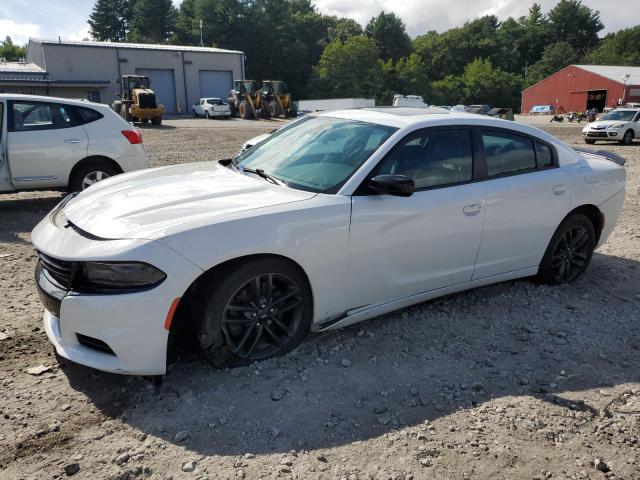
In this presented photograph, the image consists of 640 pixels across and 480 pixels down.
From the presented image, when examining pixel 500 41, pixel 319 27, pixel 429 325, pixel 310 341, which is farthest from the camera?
pixel 500 41

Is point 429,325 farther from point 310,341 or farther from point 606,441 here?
point 606,441

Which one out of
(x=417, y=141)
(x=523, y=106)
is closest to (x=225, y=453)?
(x=417, y=141)

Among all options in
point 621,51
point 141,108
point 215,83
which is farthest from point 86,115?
point 621,51

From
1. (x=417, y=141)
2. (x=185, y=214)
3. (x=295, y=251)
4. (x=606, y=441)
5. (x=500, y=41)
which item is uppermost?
(x=500, y=41)

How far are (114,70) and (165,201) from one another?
4860 cm

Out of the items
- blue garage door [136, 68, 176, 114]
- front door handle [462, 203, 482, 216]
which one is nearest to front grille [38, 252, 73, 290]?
front door handle [462, 203, 482, 216]

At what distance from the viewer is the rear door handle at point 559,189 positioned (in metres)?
4.62

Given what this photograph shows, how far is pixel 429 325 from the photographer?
13.5 feet

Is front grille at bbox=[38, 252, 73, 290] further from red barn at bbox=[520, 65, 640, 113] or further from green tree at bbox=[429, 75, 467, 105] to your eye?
green tree at bbox=[429, 75, 467, 105]

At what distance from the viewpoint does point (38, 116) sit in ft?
24.0

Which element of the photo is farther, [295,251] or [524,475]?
[295,251]

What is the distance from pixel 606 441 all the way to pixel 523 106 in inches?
2957

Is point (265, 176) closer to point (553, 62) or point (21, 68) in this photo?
point (21, 68)

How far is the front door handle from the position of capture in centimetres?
404
